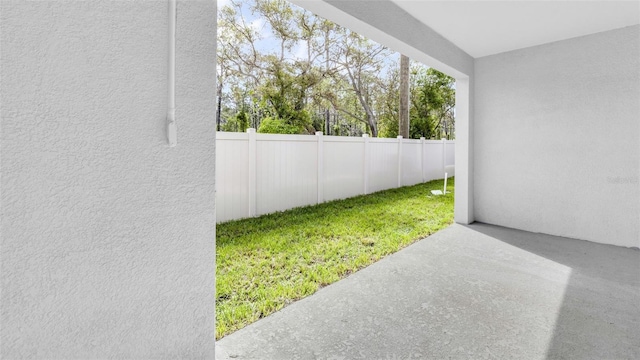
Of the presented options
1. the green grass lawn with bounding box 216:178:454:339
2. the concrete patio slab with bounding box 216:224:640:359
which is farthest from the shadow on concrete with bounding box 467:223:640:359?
the green grass lawn with bounding box 216:178:454:339

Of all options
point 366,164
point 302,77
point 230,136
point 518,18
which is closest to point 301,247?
point 230,136

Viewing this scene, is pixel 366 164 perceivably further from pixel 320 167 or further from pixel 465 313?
pixel 465 313

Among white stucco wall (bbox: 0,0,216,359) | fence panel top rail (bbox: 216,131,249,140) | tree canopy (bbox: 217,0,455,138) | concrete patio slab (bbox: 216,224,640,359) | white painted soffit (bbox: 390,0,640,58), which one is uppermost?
tree canopy (bbox: 217,0,455,138)

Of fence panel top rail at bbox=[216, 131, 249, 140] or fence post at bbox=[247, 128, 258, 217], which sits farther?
fence post at bbox=[247, 128, 258, 217]

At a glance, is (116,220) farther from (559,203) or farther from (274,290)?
(559,203)

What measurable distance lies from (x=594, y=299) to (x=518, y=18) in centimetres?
308

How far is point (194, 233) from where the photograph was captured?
170 cm

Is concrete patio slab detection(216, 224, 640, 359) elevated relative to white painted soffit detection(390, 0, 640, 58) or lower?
lower

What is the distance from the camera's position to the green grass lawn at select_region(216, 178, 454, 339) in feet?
8.79

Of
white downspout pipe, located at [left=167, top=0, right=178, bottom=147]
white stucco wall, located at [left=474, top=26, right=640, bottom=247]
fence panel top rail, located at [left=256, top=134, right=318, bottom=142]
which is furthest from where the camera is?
fence panel top rail, located at [left=256, top=134, right=318, bottom=142]

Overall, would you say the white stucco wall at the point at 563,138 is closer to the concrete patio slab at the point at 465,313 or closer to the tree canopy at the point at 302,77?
the concrete patio slab at the point at 465,313

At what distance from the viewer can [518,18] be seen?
3588mm

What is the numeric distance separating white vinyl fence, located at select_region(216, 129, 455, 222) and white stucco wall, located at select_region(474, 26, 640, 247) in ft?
9.30

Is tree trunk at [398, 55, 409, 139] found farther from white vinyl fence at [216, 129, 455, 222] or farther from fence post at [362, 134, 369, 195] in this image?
fence post at [362, 134, 369, 195]
